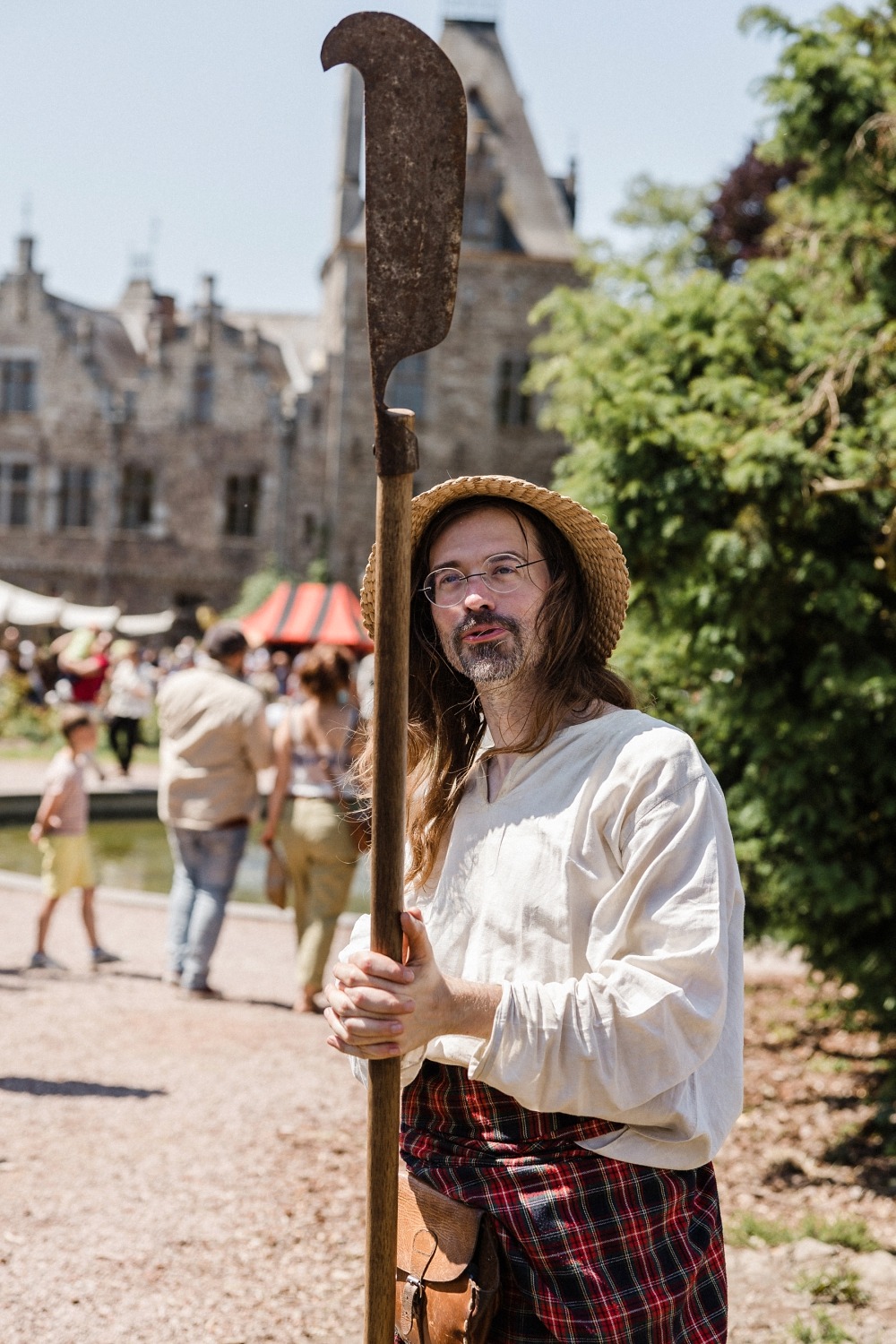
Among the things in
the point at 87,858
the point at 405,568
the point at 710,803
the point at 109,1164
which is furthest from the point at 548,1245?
the point at 87,858

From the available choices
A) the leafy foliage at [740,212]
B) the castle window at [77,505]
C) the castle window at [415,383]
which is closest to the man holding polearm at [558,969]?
the leafy foliage at [740,212]

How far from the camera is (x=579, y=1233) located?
2.03m

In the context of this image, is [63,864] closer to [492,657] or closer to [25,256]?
[492,657]

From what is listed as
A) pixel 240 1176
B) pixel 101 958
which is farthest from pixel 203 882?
pixel 240 1176

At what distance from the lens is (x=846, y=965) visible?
612 cm

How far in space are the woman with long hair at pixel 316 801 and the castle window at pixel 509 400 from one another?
3064cm

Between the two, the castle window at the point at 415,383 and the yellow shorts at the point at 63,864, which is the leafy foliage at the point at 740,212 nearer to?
the castle window at the point at 415,383

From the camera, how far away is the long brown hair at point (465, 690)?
2320 millimetres

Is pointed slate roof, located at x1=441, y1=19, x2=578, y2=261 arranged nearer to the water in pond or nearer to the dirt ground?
the water in pond

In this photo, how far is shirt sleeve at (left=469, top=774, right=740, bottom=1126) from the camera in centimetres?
189

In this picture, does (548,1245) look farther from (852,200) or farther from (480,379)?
(480,379)

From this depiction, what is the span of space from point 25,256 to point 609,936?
4114 cm

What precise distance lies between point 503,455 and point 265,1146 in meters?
33.0

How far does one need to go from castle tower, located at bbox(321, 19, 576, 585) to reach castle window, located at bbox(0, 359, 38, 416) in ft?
27.9
